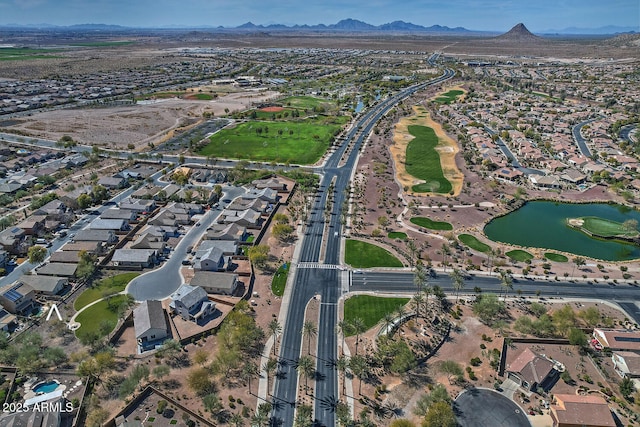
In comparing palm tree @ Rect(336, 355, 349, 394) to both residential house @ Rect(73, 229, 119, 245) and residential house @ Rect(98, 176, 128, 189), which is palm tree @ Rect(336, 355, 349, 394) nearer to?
residential house @ Rect(73, 229, 119, 245)

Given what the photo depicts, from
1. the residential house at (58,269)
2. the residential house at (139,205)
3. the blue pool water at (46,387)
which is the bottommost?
the blue pool water at (46,387)

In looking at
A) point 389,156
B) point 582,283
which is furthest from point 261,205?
point 582,283

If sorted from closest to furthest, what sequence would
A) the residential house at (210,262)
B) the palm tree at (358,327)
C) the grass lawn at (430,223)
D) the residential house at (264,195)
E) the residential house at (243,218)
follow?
the palm tree at (358,327) → the residential house at (210,262) → the residential house at (243,218) → the grass lawn at (430,223) → the residential house at (264,195)

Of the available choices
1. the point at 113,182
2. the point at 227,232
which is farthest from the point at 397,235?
the point at 113,182

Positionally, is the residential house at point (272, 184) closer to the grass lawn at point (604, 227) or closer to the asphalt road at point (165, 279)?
the asphalt road at point (165, 279)

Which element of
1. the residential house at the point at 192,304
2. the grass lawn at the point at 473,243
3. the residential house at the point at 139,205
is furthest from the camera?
the residential house at the point at 139,205

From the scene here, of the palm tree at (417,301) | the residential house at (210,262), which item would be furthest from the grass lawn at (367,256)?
the residential house at (210,262)

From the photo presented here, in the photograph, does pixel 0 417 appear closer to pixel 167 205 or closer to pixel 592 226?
pixel 167 205
